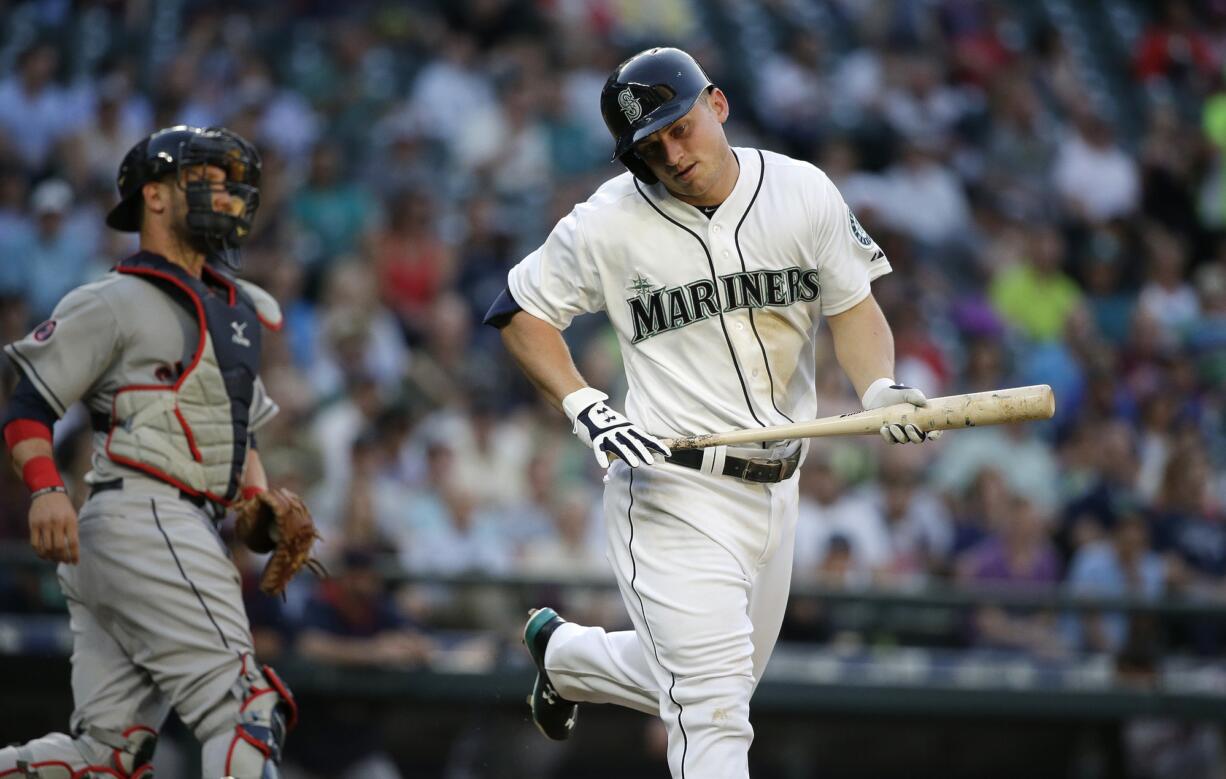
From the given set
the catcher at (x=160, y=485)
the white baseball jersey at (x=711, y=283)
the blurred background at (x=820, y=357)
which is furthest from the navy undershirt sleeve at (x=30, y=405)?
the blurred background at (x=820, y=357)

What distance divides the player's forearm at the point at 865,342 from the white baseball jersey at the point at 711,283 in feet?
0.13

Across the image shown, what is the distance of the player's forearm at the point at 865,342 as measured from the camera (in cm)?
491

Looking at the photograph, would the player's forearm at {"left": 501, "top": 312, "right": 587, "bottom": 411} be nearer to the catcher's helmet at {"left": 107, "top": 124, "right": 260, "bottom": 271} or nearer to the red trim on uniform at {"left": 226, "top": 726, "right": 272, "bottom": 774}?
the catcher's helmet at {"left": 107, "top": 124, "right": 260, "bottom": 271}

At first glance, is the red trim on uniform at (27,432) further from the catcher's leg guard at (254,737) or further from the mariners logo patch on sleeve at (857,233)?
the mariners logo patch on sleeve at (857,233)

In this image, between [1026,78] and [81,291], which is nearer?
[81,291]

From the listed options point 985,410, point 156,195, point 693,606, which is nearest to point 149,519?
point 156,195

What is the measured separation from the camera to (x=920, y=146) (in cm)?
1217

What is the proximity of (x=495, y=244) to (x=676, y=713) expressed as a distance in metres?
5.96

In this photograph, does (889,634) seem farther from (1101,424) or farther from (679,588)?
(679,588)

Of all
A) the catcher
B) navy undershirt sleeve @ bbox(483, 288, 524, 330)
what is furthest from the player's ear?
navy undershirt sleeve @ bbox(483, 288, 524, 330)

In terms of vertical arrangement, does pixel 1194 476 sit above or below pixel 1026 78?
below

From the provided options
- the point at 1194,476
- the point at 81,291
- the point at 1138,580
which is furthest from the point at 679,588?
the point at 1194,476

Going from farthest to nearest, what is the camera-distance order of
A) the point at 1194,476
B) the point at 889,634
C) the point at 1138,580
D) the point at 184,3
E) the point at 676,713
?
the point at 184,3 → the point at 1194,476 → the point at 1138,580 → the point at 889,634 → the point at 676,713

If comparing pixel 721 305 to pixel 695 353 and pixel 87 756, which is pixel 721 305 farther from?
pixel 87 756
